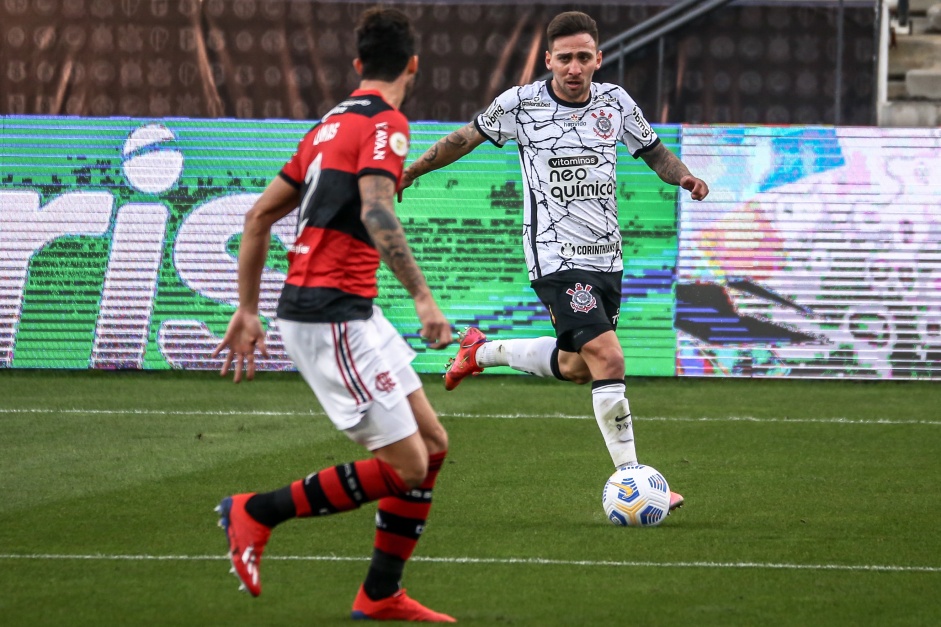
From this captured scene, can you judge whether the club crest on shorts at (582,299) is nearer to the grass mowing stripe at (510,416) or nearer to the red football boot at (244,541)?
the red football boot at (244,541)

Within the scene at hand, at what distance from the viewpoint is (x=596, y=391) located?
701 centimetres

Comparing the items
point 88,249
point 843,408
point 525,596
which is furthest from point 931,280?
point 525,596

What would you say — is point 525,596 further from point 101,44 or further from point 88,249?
point 101,44

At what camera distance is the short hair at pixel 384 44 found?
4809 mm

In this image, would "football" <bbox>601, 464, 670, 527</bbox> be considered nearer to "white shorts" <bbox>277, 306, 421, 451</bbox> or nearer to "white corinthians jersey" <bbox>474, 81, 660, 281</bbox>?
"white corinthians jersey" <bbox>474, 81, 660, 281</bbox>

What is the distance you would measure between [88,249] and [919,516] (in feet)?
28.2

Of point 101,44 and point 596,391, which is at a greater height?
point 101,44

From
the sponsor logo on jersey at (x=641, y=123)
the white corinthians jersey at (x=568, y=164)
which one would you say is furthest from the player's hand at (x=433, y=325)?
the sponsor logo on jersey at (x=641, y=123)

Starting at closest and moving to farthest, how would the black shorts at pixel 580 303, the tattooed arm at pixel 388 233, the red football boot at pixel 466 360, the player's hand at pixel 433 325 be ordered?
the player's hand at pixel 433 325 < the tattooed arm at pixel 388 233 < the black shorts at pixel 580 303 < the red football boot at pixel 466 360

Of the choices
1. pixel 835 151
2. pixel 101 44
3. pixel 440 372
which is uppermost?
pixel 101 44

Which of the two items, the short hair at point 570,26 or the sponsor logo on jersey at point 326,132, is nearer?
the sponsor logo on jersey at point 326,132

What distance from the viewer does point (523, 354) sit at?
27.1 ft

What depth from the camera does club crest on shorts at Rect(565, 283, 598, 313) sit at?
723 centimetres

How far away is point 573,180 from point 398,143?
284cm
